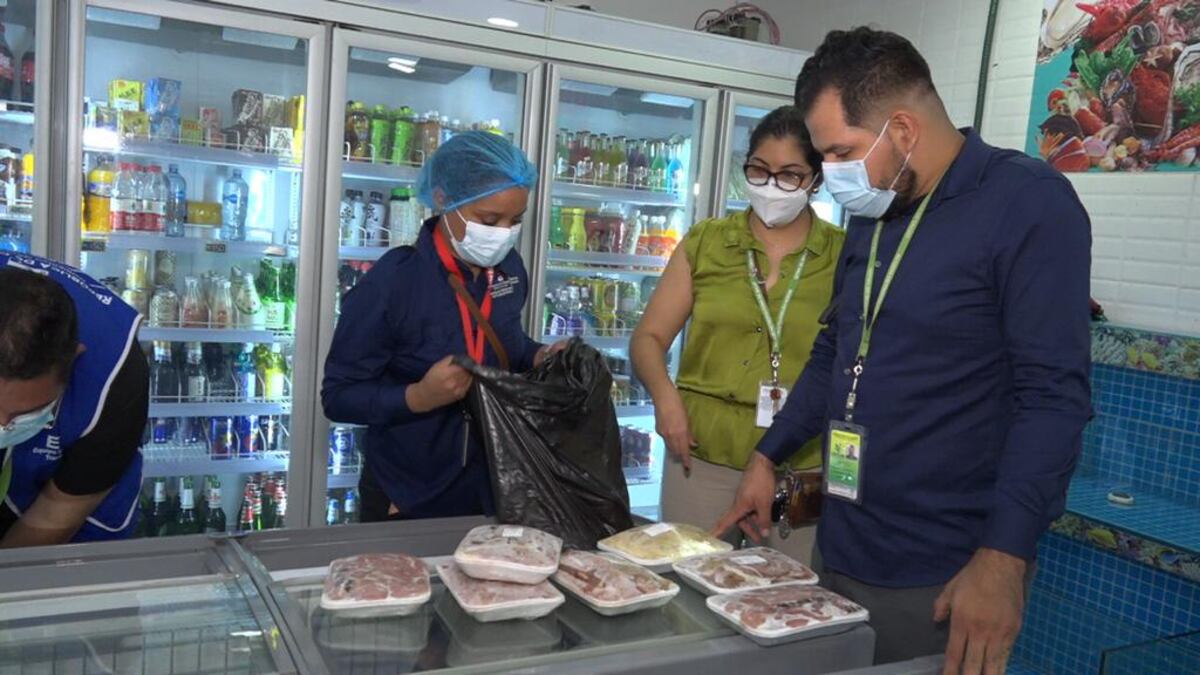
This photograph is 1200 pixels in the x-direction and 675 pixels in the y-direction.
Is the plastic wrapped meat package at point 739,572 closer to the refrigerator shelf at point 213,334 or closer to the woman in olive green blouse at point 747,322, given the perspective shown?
the woman in olive green blouse at point 747,322

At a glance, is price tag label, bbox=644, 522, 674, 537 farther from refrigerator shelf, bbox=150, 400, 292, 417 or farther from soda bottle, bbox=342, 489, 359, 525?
soda bottle, bbox=342, 489, 359, 525

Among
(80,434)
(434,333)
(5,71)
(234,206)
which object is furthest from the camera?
(234,206)

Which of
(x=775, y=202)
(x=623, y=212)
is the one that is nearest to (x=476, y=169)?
(x=775, y=202)

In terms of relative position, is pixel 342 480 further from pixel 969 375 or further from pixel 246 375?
pixel 969 375

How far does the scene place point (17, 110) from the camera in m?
3.22

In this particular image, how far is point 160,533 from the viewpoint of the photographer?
4.00m

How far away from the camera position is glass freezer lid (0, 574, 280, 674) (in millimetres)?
1268

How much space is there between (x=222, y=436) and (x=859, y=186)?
318cm

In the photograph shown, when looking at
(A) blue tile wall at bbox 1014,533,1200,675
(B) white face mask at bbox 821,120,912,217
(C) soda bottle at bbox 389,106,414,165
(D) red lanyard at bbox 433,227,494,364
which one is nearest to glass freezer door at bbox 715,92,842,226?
(C) soda bottle at bbox 389,106,414,165

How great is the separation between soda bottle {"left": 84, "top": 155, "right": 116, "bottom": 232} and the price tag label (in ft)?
8.51

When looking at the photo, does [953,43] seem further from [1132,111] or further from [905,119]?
[905,119]

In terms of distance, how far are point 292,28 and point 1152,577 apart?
3.84m

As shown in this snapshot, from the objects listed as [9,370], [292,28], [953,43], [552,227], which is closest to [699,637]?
[9,370]

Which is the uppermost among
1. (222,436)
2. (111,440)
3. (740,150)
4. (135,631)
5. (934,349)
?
(740,150)
